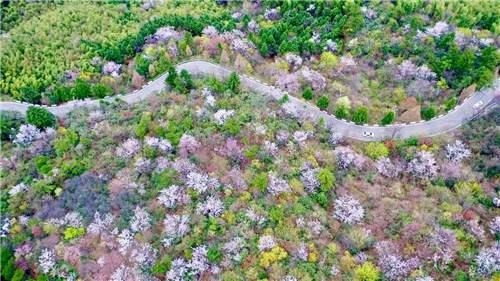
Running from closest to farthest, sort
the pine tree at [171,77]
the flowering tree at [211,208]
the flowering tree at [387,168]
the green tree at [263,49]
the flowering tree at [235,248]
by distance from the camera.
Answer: the flowering tree at [235,248], the flowering tree at [211,208], the flowering tree at [387,168], the pine tree at [171,77], the green tree at [263,49]

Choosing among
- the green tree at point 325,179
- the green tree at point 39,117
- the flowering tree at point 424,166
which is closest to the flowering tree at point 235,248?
the green tree at point 325,179

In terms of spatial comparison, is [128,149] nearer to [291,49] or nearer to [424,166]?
[291,49]

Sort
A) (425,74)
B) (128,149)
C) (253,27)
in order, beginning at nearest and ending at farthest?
(128,149) < (425,74) < (253,27)

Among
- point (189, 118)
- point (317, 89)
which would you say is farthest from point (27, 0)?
point (317, 89)

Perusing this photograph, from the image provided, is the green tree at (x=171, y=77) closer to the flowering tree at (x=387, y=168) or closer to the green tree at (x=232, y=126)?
the green tree at (x=232, y=126)

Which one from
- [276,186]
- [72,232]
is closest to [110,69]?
[72,232]
